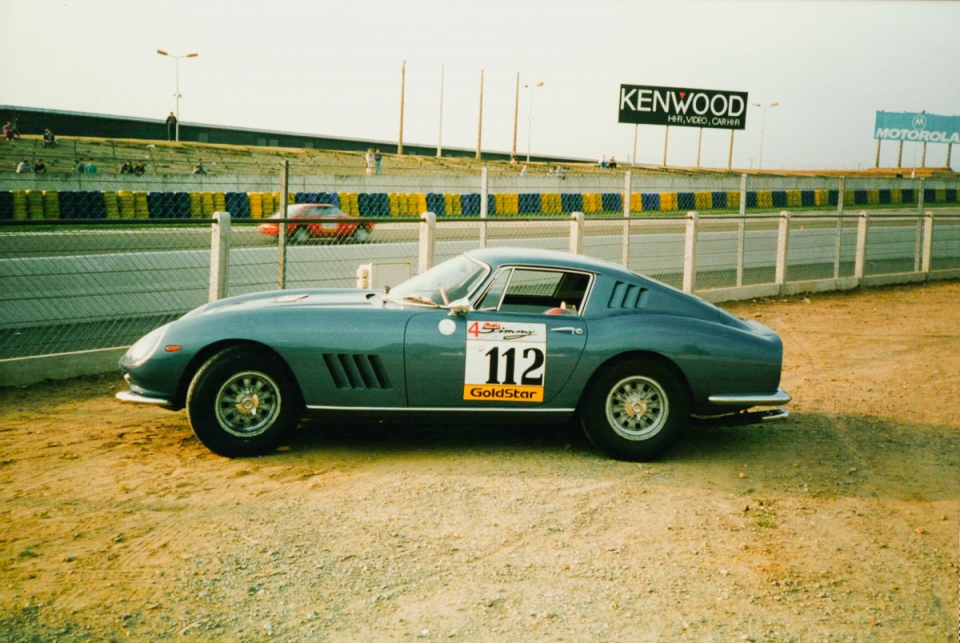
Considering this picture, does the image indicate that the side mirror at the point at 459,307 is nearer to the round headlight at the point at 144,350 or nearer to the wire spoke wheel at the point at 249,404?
the wire spoke wheel at the point at 249,404

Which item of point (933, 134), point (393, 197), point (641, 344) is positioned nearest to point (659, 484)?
point (641, 344)

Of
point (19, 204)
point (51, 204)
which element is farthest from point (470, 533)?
point (51, 204)

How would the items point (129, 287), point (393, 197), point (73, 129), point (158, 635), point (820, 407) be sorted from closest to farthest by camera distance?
point (158, 635), point (820, 407), point (129, 287), point (393, 197), point (73, 129)

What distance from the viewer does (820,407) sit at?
7402mm

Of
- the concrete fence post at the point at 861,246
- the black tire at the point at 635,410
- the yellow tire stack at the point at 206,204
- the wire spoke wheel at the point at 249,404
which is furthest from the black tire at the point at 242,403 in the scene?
the yellow tire stack at the point at 206,204

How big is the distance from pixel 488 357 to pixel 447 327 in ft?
1.05

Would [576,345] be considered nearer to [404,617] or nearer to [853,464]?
[853,464]

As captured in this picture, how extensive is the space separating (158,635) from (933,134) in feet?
280

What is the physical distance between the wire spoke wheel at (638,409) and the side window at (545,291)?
616 mm

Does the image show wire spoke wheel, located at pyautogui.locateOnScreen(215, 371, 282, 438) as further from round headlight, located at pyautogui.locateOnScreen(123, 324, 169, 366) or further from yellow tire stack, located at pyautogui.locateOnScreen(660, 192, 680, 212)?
yellow tire stack, located at pyautogui.locateOnScreen(660, 192, 680, 212)

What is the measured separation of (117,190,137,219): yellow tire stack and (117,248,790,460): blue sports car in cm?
1496

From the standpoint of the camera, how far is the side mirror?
5578 millimetres

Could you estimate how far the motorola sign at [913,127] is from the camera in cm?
7631

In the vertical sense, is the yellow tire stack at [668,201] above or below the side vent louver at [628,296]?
above
